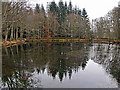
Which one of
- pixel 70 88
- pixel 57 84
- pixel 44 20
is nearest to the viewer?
pixel 70 88

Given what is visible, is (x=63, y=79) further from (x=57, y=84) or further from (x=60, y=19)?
(x=60, y=19)

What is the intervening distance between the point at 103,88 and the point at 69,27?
4963 centimetres

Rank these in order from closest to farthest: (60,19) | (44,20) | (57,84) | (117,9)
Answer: (57,84) → (117,9) → (44,20) → (60,19)

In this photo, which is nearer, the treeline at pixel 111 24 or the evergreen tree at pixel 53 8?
the treeline at pixel 111 24

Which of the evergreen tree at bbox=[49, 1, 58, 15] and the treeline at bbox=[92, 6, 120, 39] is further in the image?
the evergreen tree at bbox=[49, 1, 58, 15]

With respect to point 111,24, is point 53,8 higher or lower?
higher

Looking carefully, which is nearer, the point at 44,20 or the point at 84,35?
the point at 44,20

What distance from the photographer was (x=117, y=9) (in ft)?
118

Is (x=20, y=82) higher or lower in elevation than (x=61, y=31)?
lower

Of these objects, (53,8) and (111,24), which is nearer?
(111,24)

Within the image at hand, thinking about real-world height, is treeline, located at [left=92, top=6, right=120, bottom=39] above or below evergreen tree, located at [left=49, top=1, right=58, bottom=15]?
below

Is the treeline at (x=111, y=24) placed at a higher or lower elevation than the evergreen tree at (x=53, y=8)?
lower

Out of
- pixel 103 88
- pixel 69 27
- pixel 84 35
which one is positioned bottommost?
pixel 103 88

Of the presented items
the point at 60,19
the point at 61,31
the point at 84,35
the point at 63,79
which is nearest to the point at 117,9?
the point at 84,35
